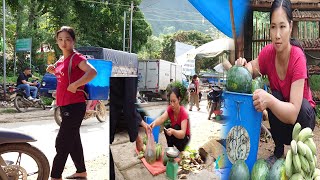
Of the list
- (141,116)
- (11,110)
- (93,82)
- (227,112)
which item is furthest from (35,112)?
(227,112)

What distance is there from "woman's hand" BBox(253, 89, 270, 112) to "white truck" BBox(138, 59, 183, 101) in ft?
2.60

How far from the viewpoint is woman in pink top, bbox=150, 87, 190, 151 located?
2.59 meters

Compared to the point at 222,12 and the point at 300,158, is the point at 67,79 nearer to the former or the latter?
the point at 222,12

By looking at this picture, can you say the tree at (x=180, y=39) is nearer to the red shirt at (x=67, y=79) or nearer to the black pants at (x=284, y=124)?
the red shirt at (x=67, y=79)

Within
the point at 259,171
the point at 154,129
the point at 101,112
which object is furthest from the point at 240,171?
the point at 101,112

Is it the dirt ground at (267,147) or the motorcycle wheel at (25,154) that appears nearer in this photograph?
the motorcycle wheel at (25,154)

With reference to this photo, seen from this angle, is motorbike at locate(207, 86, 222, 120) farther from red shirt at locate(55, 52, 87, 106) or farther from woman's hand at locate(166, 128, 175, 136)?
red shirt at locate(55, 52, 87, 106)

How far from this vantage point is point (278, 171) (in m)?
1.96

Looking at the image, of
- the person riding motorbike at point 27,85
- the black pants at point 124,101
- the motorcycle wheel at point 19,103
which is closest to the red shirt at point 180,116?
the black pants at point 124,101

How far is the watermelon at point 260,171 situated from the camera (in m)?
1.98

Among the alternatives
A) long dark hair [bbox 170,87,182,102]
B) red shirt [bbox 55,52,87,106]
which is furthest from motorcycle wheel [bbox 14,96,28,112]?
long dark hair [bbox 170,87,182,102]

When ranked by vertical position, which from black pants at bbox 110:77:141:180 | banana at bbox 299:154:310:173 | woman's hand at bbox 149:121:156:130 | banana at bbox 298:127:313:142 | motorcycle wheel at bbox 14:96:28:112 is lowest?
motorcycle wheel at bbox 14:96:28:112

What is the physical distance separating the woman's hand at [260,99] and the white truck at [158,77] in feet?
2.60

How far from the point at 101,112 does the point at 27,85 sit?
2912 millimetres
